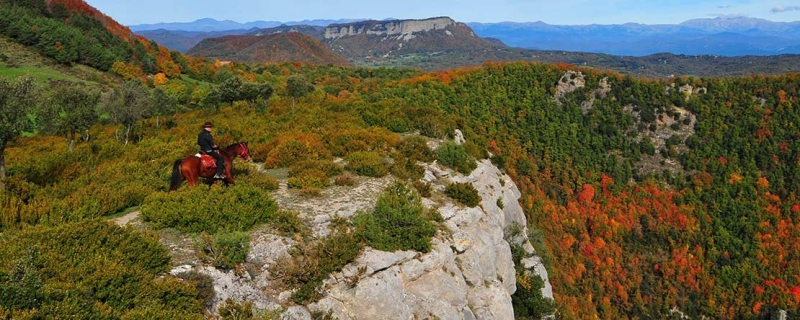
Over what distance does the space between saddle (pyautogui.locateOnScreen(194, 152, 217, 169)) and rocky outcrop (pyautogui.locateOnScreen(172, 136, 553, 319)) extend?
3347 millimetres

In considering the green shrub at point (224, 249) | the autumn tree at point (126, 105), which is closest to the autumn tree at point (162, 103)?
the autumn tree at point (126, 105)

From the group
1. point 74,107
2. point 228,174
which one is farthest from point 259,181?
point 74,107

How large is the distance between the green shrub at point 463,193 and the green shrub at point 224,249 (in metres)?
10.2

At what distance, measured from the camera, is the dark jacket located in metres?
14.5

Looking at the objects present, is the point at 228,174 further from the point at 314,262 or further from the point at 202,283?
the point at 202,283

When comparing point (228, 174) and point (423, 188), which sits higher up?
point (228, 174)

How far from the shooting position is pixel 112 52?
74.6m

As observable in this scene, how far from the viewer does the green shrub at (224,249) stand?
10898 millimetres

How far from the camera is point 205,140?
47.9 feet

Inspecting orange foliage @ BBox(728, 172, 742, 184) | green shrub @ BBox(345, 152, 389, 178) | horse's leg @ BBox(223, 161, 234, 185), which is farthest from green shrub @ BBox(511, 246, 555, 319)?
orange foliage @ BBox(728, 172, 742, 184)

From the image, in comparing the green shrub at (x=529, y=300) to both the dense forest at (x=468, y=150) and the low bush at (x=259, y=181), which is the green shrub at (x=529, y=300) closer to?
the dense forest at (x=468, y=150)

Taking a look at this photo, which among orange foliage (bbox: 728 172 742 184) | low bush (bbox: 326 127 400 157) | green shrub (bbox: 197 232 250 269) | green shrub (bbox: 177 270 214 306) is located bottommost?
orange foliage (bbox: 728 172 742 184)

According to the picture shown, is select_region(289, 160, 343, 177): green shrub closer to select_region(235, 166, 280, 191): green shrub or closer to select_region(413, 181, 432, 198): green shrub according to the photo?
select_region(235, 166, 280, 191): green shrub

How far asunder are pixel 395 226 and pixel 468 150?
44.4ft
